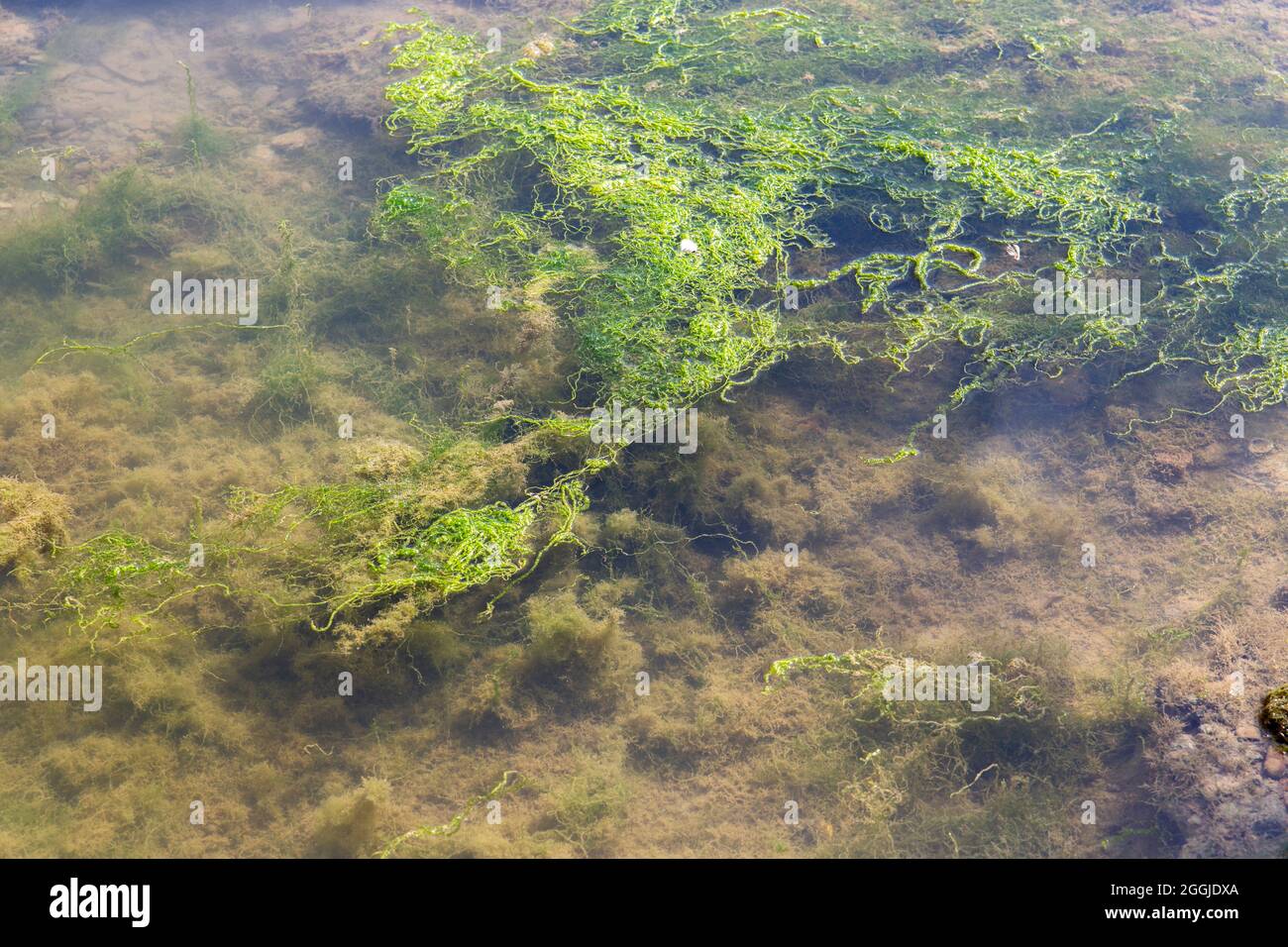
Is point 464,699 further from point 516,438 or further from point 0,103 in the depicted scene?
point 0,103

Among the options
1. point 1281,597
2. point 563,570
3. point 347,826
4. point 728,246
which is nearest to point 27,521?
point 347,826

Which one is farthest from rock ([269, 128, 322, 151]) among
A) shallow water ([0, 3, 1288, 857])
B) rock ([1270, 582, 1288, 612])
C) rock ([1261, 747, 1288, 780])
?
A: rock ([1261, 747, 1288, 780])

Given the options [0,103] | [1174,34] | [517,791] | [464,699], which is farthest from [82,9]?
[1174,34]

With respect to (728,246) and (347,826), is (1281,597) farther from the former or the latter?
(347,826)

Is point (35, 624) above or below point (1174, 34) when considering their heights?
below

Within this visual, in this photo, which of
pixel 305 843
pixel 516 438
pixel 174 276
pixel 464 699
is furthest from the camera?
pixel 174 276

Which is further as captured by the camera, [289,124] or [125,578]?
[289,124]

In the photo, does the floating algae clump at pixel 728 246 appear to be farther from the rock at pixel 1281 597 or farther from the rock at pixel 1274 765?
the rock at pixel 1274 765

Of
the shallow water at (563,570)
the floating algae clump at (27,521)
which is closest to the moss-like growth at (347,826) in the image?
the shallow water at (563,570)
